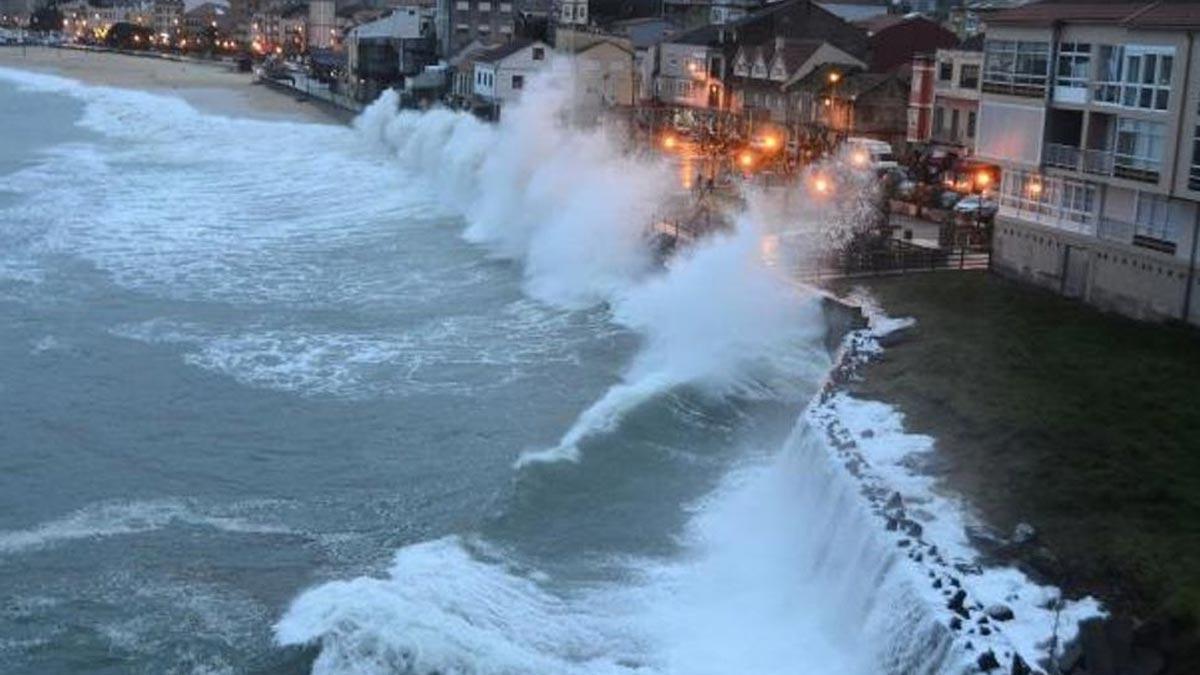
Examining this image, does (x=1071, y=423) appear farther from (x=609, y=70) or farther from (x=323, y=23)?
(x=323, y=23)

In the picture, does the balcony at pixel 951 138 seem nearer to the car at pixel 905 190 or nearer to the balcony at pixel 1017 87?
the car at pixel 905 190

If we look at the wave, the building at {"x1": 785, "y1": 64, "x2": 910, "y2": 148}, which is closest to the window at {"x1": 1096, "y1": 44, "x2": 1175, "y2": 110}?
the wave

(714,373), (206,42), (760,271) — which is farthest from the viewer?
(206,42)

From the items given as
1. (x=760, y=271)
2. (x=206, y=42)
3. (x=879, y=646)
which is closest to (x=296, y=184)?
(x=760, y=271)

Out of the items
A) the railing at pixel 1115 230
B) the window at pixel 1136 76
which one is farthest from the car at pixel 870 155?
the railing at pixel 1115 230

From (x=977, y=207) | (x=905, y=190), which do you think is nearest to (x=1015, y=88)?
(x=977, y=207)

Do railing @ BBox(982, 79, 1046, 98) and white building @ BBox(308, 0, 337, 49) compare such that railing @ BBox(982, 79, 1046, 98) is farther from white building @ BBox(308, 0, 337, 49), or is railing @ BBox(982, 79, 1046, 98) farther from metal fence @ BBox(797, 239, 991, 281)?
white building @ BBox(308, 0, 337, 49)

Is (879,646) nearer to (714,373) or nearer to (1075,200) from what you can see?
(714,373)
